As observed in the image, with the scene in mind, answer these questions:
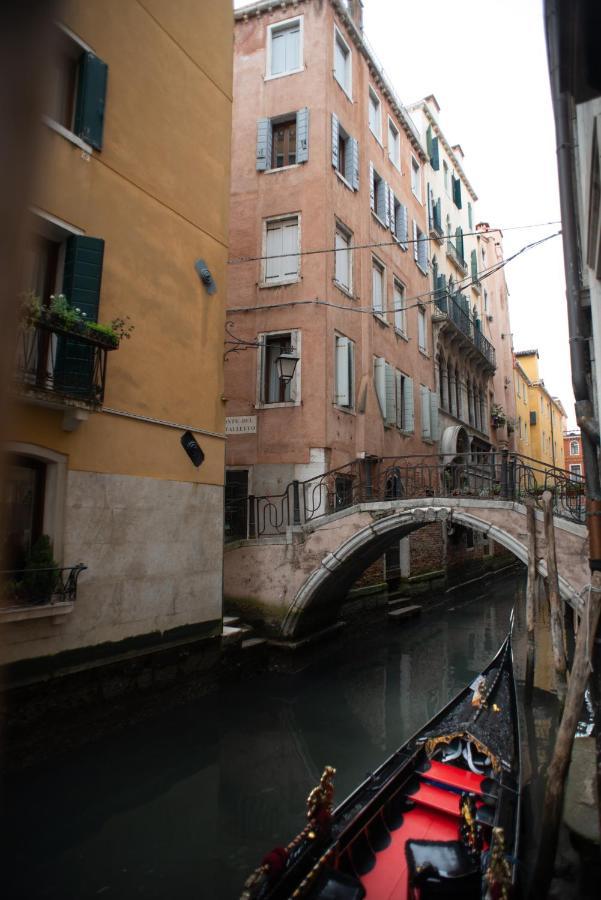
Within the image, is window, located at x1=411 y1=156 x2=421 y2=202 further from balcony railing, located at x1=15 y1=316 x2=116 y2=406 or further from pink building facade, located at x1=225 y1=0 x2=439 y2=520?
balcony railing, located at x1=15 y1=316 x2=116 y2=406

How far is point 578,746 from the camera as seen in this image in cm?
654

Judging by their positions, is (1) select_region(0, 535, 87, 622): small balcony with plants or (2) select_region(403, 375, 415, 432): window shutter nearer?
(1) select_region(0, 535, 87, 622): small balcony with plants

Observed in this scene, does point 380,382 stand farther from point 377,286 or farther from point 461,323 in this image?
point 461,323

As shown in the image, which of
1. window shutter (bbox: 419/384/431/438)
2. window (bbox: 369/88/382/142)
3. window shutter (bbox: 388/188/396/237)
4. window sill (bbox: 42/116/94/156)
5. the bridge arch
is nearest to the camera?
window sill (bbox: 42/116/94/156)

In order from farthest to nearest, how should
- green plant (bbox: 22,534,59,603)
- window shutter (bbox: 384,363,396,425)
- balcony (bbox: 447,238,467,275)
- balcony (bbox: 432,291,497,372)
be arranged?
balcony (bbox: 447,238,467,275) → balcony (bbox: 432,291,497,372) → window shutter (bbox: 384,363,396,425) → green plant (bbox: 22,534,59,603)

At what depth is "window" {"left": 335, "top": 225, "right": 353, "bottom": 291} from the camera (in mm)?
13494

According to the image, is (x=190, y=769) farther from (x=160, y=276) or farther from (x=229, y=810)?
(x=160, y=276)

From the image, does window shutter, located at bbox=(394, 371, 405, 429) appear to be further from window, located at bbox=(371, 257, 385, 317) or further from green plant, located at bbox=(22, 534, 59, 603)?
green plant, located at bbox=(22, 534, 59, 603)

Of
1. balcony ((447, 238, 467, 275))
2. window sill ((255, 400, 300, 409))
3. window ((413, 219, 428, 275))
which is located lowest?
window sill ((255, 400, 300, 409))

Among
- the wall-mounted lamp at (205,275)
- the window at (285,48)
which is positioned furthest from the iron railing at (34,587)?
the window at (285,48)

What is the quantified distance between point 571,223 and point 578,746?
19.5ft

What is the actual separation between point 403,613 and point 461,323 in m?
11.2

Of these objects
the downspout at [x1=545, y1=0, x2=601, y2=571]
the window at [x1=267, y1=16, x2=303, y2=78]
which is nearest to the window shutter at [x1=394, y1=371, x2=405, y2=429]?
the window at [x1=267, y1=16, x2=303, y2=78]

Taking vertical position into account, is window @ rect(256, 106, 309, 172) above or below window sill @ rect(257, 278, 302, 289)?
above
